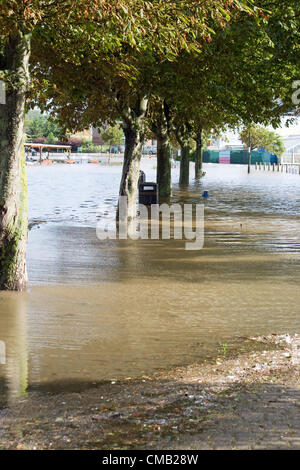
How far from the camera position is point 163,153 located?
28.7m

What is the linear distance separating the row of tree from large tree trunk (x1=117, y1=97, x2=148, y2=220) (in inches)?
1.2

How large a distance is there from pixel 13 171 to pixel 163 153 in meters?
18.9

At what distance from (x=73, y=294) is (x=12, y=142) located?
2475 millimetres

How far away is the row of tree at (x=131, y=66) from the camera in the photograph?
9.48 metres

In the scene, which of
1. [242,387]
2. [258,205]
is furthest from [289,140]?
[242,387]

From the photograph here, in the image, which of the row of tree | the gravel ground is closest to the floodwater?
the gravel ground

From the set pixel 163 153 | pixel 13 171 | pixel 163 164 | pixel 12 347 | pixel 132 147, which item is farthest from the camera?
pixel 163 164

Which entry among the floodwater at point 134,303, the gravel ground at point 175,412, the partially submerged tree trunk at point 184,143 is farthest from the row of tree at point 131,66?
the partially submerged tree trunk at point 184,143

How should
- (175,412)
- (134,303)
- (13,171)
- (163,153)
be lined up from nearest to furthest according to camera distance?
1. (175,412)
2. (134,303)
3. (13,171)
4. (163,153)

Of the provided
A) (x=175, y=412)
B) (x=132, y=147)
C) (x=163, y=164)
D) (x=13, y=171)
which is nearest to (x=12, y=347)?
(x=175, y=412)

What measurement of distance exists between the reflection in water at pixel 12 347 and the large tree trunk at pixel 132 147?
9.56 meters

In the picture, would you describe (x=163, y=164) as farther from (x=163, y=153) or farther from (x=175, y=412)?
(x=175, y=412)

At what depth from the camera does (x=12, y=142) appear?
33.1 feet

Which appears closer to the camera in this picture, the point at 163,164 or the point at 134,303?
the point at 134,303
